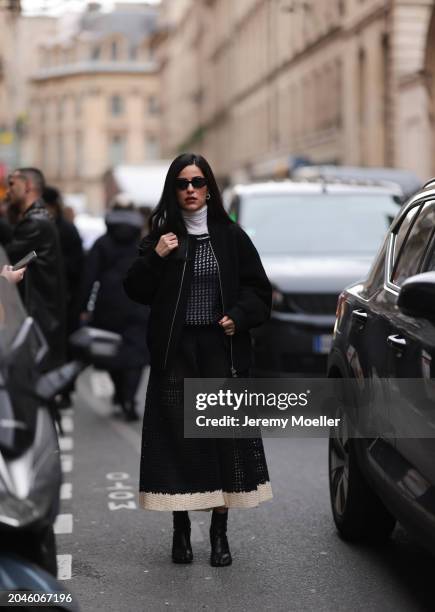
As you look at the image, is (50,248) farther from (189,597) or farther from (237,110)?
(237,110)

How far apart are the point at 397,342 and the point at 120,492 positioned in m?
3.50

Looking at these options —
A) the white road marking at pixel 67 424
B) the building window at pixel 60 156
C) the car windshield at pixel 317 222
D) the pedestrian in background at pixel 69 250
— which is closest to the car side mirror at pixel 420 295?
the white road marking at pixel 67 424

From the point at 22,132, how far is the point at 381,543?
54.5 metres

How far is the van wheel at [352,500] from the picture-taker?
23.0ft

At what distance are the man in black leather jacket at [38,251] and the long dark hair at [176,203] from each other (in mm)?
3632

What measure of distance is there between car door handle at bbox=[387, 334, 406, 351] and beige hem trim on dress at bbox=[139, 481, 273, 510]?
1113 mm

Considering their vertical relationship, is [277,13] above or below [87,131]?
above

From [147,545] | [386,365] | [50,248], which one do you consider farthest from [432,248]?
[50,248]

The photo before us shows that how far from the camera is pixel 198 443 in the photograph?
6.80m

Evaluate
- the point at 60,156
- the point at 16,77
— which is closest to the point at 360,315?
the point at 16,77

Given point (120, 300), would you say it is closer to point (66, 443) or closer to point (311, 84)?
point (66, 443)

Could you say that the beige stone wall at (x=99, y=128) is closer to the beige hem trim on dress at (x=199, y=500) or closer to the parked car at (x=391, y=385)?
the parked car at (x=391, y=385)

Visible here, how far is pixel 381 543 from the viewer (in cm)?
733

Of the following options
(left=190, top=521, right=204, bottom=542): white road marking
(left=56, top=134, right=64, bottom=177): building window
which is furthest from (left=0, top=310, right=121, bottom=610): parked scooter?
(left=56, top=134, right=64, bottom=177): building window
